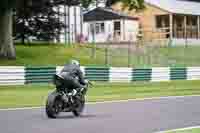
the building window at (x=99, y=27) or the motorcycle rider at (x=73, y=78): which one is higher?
the building window at (x=99, y=27)

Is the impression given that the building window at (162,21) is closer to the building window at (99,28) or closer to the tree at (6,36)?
the building window at (99,28)

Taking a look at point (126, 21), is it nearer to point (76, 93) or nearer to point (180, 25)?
point (180, 25)

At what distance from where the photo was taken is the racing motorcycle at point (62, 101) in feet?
50.5

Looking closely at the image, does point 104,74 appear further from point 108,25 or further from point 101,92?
point 108,25

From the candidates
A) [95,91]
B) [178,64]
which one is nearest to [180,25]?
[178,64]

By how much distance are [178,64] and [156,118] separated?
27.7 metres

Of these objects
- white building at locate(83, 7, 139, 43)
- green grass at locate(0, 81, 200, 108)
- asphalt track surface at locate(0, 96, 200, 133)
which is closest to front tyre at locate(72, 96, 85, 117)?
asphalt track surface at locate(0, 96, 200, 133)

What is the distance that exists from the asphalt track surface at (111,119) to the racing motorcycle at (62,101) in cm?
21

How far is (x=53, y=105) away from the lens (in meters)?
Result: 15.4

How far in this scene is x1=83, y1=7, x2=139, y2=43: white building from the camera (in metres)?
60.5

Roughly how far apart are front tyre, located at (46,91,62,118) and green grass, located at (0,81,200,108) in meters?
3.96

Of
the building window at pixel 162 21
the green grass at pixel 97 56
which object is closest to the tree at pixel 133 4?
the green grass at pixel 97 56

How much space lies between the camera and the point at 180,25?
6606 cm

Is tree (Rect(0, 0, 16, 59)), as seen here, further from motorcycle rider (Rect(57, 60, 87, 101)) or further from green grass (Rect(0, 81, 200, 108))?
motorcycle rider (Rect(57, 60, 87, 101))
